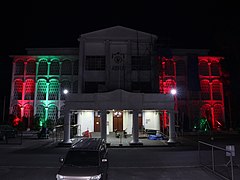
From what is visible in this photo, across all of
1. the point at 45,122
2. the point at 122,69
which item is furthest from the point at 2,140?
the point at 122,69

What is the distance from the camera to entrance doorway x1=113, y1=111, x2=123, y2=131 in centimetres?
3017

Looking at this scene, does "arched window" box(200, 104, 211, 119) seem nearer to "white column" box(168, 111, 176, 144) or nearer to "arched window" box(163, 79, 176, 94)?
"arched window" box(163, 79, 176, 94)

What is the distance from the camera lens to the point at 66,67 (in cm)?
4091

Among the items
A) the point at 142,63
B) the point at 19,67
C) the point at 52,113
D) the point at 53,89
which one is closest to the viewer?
the point at 142,63

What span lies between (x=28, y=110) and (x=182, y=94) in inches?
1214

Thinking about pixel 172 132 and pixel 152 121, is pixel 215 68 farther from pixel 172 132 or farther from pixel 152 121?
pixel 172 132

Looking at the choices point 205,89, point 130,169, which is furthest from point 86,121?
point 205,89

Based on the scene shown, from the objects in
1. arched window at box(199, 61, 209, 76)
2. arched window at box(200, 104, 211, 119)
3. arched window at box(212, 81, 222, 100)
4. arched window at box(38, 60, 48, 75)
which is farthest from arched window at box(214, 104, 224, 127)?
arched window at box(38, 60, 48, 75)

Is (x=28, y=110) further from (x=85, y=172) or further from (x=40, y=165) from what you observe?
(x=85, y=172)

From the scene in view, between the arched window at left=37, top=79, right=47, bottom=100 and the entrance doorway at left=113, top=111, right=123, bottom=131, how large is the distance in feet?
56.5

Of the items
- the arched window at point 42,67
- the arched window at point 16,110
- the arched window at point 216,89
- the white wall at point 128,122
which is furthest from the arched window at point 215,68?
the arched window at point 16,110

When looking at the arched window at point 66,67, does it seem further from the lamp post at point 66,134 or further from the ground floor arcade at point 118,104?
the lamp post at point 66,134

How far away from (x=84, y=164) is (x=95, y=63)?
24.9 m

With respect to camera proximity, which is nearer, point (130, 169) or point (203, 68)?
point (130, 169)
